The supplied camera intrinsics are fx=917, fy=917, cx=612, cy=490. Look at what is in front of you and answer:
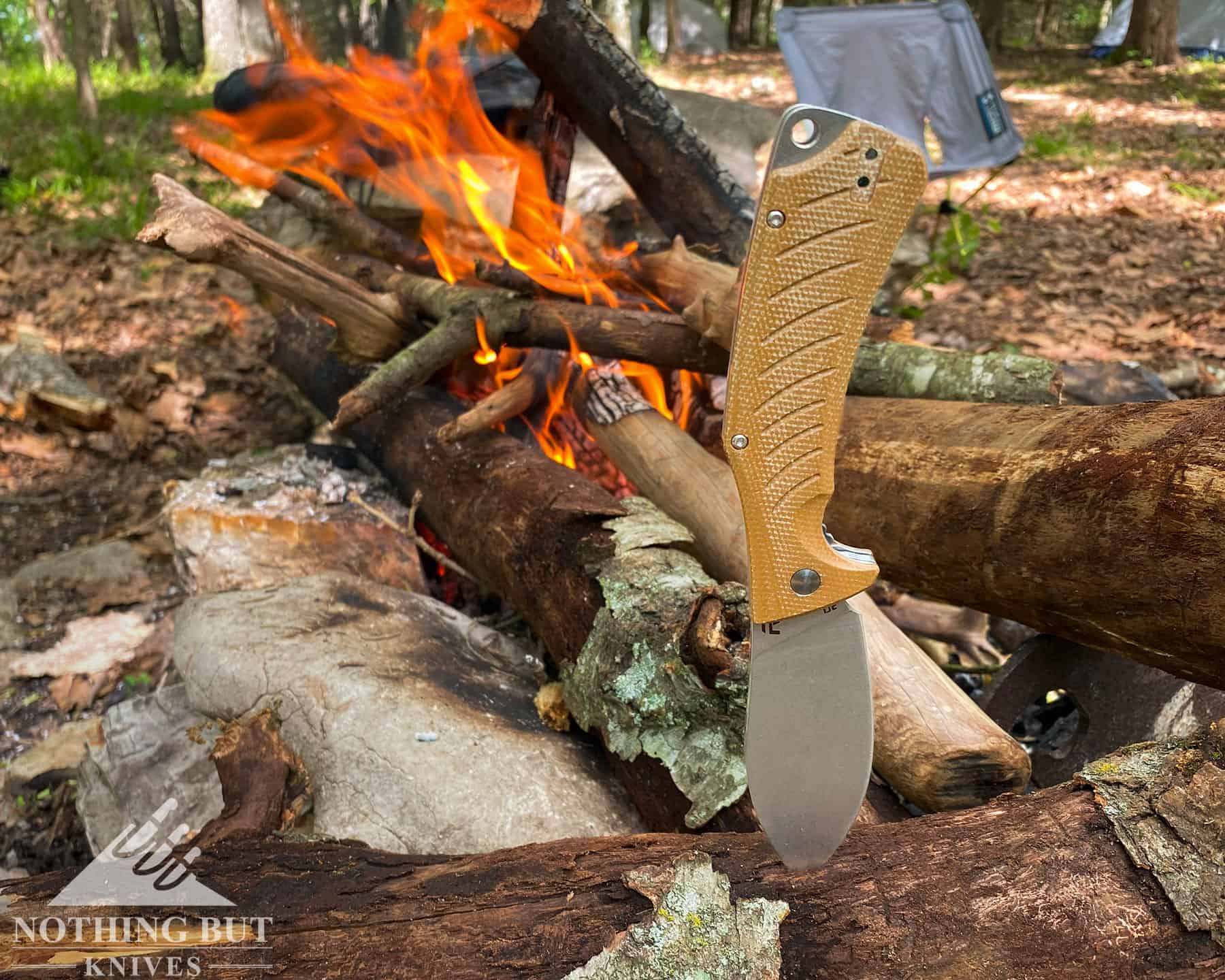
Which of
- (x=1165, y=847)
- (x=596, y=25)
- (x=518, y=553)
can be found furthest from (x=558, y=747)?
(x=596, y=25)

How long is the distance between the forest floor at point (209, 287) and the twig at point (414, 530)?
63.3 inches

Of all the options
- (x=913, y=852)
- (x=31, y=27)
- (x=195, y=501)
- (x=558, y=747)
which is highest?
(x=913, y=852)

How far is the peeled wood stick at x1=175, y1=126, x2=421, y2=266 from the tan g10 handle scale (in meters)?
3.18

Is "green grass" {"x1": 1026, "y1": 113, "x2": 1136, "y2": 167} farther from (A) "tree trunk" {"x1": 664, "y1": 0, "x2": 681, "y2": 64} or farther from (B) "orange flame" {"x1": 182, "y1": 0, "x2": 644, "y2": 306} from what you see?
(A) "tree trunk" {"x1": 664, "y1": 0, "x2": 681, "y2": 64}

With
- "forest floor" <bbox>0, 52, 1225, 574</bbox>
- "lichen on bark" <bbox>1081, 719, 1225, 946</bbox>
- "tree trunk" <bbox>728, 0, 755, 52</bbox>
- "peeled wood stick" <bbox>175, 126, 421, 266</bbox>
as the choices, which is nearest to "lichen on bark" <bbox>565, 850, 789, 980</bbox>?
"lichen on bark" <bbox>1081, 719, 1225, 946</bbox>

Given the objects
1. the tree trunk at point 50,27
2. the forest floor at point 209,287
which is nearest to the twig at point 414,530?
the forest floor at point 209,287

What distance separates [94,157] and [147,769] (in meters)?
6.72

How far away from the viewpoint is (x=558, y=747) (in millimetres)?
2352

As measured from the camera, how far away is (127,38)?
13.5 metres

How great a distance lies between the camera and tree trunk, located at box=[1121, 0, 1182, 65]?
39.7ft

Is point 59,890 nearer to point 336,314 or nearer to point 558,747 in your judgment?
point 558,747

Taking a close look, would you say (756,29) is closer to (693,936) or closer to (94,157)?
(94,157)

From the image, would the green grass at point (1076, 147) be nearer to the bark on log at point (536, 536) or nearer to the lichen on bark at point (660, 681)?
the bark on log at point (536, 536)

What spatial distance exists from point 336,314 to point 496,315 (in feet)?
2.35
